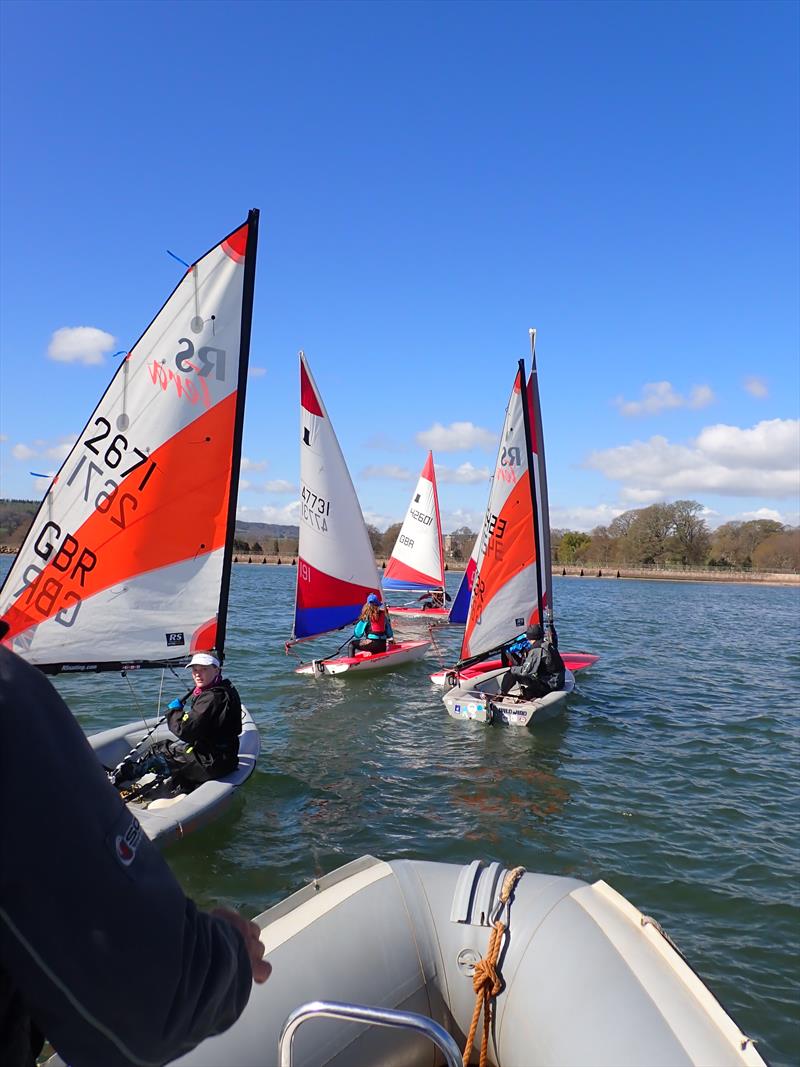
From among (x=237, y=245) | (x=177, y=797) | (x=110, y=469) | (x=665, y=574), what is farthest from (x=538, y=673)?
(x=665, y=574)

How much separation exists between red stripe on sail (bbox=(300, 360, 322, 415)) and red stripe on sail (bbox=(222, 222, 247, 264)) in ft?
24.5

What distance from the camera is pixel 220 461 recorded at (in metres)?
6.76

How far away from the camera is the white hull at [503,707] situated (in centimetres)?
1089

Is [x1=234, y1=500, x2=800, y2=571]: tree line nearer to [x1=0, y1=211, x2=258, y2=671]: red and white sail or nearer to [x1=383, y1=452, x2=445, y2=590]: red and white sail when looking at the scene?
[x1=383, y1=452, x2=445, y2=590]: red and white sail

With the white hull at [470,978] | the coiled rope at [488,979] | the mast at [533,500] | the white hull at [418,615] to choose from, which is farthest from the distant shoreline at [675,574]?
the coiled rope at [488,979]

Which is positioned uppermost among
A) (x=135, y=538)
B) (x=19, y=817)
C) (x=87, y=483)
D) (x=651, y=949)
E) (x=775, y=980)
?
(x=87, y=483)

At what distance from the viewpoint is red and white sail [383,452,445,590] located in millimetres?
27469

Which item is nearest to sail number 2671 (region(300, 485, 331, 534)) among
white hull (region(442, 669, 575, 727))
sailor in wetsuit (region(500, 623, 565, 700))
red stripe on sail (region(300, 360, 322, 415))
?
red stripe on sail (region(300, 360, 322, 415))

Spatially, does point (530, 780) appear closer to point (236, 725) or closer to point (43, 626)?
point (236, 725)

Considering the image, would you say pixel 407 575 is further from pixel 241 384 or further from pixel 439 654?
pixel 241 384

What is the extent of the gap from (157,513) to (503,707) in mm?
6479

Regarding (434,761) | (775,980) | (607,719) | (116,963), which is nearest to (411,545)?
(607,719)

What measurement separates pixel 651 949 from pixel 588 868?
3305 millimetres

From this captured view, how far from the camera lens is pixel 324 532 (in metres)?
14.8
